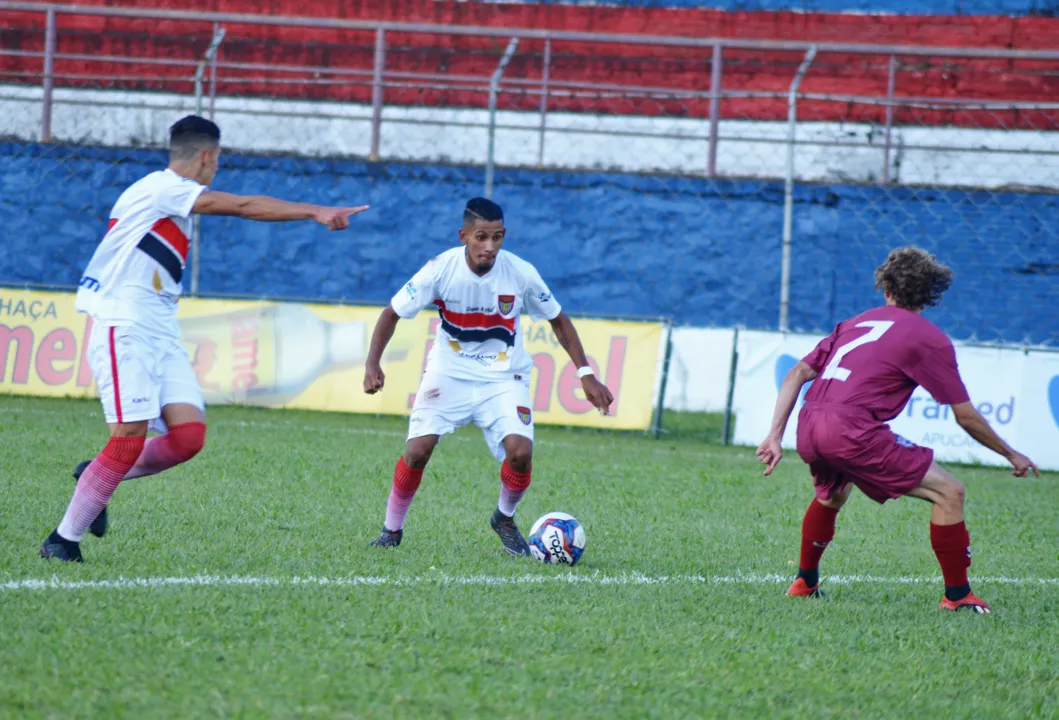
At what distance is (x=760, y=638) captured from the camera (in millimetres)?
5133

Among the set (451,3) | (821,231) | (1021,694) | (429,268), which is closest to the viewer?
(1021,694)

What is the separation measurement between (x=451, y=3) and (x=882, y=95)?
21.0 feet

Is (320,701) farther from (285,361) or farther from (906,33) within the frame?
(906,33)

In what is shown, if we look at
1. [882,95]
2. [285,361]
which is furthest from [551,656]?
[882,95]

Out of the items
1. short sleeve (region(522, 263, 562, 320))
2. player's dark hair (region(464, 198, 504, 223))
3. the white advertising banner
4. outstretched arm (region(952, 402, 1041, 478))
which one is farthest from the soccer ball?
the white advertising banner

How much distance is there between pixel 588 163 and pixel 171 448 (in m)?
11.8

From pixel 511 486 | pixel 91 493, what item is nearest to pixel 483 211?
pixel 511 486

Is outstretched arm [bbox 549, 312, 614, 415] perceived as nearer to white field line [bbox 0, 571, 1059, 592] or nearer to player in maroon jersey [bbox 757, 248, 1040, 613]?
white field line [bbox 0, 571, 1059, 592]

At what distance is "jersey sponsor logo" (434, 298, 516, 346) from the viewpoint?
7.04m

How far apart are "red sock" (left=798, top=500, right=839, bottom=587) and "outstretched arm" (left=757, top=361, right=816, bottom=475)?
0.39 meters

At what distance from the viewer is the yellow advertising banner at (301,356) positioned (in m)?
13.4

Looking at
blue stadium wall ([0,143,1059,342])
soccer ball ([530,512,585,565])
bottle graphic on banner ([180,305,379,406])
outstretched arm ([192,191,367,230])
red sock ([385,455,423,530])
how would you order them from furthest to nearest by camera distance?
blue stadium wall ([0,143,1059,342]) → bottle graphic on banner ([180,305,379,406]) → red sock ([385,455,423,530]) → soccer ball ([530,512,585,565]) → outstretched arm ([192,191,367,230])

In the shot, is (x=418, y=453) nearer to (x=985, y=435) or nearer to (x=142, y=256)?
(x=142, y=256)

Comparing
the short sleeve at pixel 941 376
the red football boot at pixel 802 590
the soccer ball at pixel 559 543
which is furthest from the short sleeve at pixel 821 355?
the soccer ball at pixel 559 543
